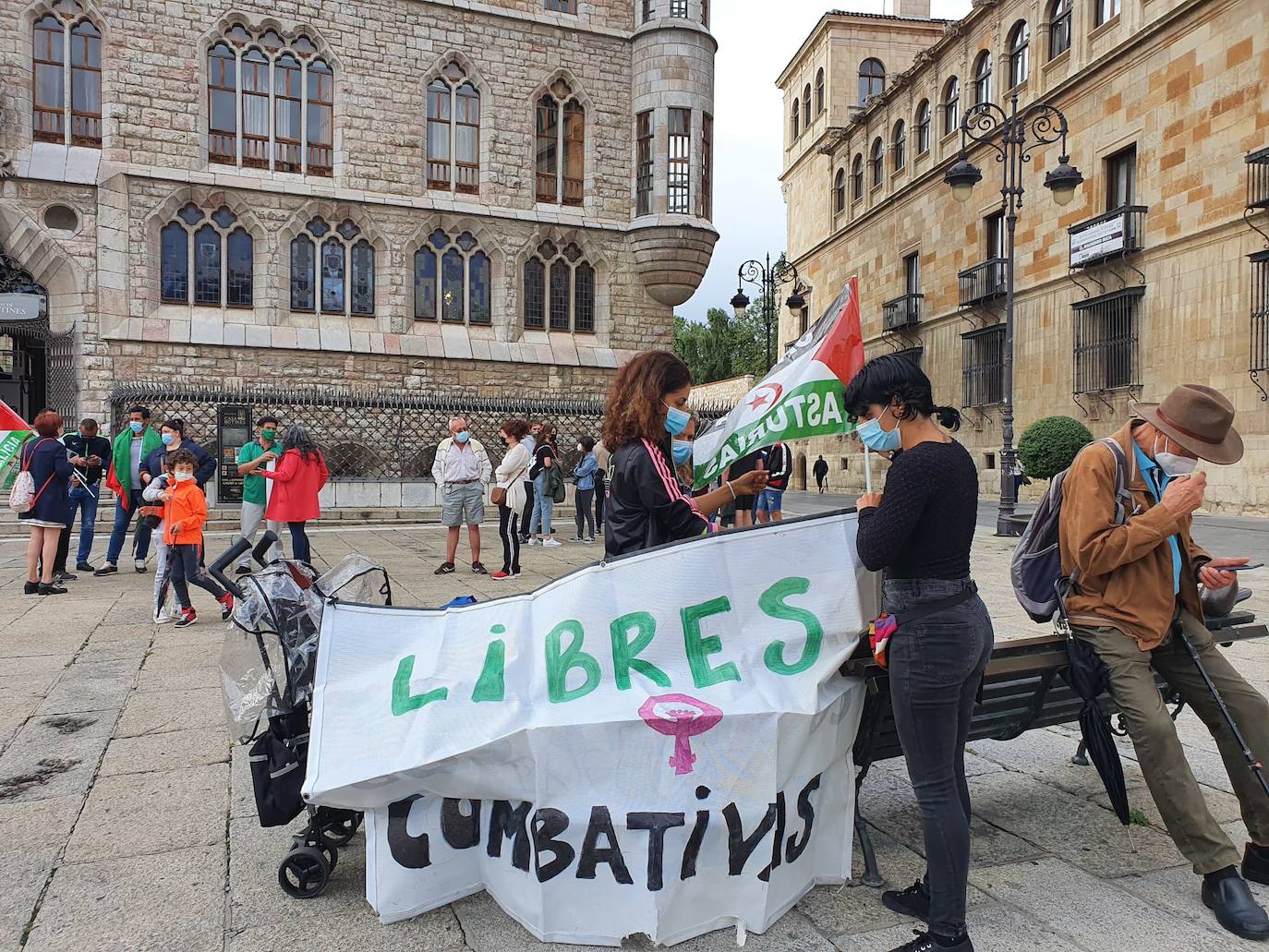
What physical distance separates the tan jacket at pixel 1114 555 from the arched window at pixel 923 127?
32305mm

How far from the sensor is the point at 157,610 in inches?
298

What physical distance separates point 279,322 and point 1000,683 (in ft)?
75.7

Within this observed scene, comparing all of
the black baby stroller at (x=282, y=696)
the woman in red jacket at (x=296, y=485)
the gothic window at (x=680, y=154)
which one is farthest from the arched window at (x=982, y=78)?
the black baby stroller at (x=282, y=696)

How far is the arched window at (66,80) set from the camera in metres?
21.3

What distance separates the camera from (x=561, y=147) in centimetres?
2536

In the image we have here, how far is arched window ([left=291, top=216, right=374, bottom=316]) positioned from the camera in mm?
23516

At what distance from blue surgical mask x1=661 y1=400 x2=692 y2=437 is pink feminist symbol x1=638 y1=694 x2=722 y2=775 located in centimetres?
128

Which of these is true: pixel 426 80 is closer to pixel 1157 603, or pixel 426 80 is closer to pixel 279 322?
pixel 279 322

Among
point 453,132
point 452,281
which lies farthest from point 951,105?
point 452,281

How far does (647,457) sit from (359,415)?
62.4ft

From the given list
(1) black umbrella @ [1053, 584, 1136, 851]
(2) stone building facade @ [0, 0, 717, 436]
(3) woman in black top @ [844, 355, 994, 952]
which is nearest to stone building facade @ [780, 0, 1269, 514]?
(2) stone building facade @ [0, 0, 717, 436]

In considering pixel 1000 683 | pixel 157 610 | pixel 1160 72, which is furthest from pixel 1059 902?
pixel 1160 72

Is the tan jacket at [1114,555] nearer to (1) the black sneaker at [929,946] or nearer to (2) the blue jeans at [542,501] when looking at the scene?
(1) the black sneaker at [929,946]

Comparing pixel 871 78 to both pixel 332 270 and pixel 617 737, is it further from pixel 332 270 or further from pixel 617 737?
pixel 617 737
